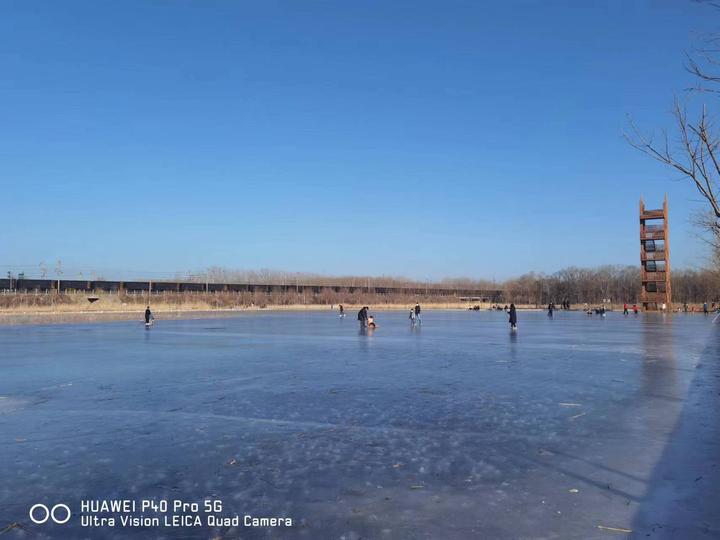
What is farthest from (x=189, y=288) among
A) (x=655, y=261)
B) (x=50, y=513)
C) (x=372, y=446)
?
(x=50, y=513)

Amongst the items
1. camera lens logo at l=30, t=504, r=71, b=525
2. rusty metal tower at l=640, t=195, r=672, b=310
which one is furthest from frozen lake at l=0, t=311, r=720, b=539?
rusty metal tower at l=640, t=195, r=672, b=310

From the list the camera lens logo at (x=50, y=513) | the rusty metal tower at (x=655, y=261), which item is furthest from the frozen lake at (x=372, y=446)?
the rusty metal tower at (x=655, y=261)

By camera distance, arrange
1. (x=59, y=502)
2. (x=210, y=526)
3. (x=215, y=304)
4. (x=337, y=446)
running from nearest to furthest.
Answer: (x=210, y=526) < (x=59, y=502) < (x=337, y=446) < (x=215, y=304)

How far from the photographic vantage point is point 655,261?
2303 inches

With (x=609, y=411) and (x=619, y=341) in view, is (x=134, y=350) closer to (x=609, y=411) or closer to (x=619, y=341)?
(x=609, y=411)

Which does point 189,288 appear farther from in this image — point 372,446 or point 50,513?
point 50,513

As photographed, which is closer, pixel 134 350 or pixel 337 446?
pixel 337 446

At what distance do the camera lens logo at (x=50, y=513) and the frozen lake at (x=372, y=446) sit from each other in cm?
9

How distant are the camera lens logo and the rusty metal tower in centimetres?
6304

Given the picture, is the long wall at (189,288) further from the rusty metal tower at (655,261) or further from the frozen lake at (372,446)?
the frozen lake at (372,446)

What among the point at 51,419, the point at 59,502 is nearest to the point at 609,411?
the point at 59,502

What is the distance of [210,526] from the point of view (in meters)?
4.02

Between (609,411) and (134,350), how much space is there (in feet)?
46.4

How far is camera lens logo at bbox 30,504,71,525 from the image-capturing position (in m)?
4.16
